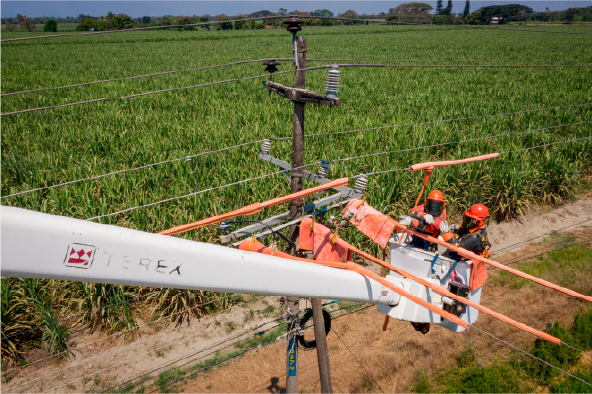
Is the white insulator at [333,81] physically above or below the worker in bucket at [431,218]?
above

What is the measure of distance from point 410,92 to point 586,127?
5.79 m

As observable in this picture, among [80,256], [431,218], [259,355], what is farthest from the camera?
[259,355]

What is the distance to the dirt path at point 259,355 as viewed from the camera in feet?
14.3

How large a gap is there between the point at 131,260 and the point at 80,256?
0.15 metres

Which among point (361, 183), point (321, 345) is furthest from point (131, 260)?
point (321, 345)

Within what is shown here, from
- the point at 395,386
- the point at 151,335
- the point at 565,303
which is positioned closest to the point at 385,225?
the point at 395,386

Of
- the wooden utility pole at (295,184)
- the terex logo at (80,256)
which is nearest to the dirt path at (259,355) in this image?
the wooden utility pole at (295,184)

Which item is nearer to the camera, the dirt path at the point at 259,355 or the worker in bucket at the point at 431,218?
the worker in bucket at the point at 431,218

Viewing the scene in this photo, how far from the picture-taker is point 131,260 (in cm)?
130

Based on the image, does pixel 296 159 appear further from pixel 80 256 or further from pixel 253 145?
pixel 253 145

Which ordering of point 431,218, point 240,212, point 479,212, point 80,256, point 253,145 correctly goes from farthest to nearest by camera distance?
point 253,145 → point 479,212 → point 431,218 → point 240,212 → point 80,256

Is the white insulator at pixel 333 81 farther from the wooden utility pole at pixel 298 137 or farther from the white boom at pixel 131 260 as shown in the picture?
the white boom at pixel 131 260

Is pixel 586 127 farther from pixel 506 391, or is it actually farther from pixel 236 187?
pixel 236 187

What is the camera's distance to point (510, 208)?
25.2ft
